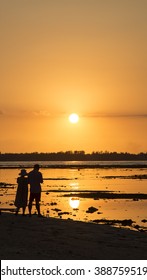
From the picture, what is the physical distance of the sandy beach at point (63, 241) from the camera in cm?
1912

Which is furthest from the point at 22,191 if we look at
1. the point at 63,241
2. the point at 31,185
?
the point at 63,241

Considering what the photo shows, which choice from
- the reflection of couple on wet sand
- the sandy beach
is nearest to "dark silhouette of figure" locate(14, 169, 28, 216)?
the reflection of couple on wet sand

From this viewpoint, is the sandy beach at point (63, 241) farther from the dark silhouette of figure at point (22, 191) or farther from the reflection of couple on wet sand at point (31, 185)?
the reflection of couple on wet sand at point (31, 185)

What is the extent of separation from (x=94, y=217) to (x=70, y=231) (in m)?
15.8

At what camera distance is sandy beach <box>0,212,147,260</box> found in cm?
1912

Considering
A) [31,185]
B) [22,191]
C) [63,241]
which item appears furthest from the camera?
[22,191]

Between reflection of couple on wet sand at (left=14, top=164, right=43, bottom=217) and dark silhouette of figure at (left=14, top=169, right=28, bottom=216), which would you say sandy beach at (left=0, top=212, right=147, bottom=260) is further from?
reflection of couple on wet sand at (left=14, top=164, right=43, bottom=217)

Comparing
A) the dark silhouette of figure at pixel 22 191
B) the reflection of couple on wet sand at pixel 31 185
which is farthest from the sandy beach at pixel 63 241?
the reflection of couple on wet sand at pixel 31 185

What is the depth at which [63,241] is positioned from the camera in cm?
2133

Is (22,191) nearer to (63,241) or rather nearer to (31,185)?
(31,185)

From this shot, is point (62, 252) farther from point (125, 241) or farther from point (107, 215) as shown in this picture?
point (107, 215)

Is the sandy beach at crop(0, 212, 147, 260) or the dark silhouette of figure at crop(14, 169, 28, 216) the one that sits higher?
the dark silhouette of figure at crop(14, 169, 28, 216)
